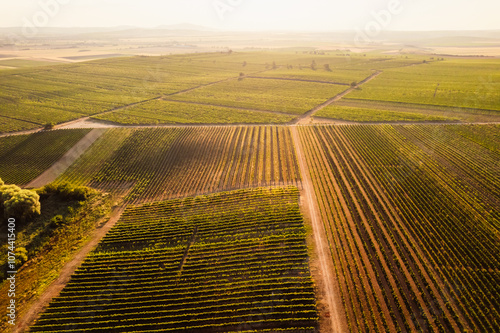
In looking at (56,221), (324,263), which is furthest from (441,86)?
(56,221)

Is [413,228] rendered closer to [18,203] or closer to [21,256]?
[21,256]

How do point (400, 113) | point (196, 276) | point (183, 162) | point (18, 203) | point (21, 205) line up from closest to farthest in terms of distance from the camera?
point (196, 276)
point (18, 203)
point (21, 205)
point (183, 162)
point (400, 113)

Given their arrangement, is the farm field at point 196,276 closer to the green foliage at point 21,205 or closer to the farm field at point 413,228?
the farm field at point 413,228

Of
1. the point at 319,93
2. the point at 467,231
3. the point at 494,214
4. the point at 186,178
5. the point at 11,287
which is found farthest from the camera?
the point at 319,93

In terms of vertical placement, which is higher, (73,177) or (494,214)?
(73,177)

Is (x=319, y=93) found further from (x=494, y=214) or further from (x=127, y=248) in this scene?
(x=127, y=248)

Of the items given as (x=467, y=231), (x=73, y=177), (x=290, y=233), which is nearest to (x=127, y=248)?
(x=290, y=233)
